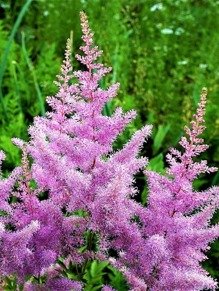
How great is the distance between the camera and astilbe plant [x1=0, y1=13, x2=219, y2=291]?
197 centimetres

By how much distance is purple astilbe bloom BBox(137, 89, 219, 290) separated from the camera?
198 cm

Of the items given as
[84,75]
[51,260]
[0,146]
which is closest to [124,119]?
[84,75]

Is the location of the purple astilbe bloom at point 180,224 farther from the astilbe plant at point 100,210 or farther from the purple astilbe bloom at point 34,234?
the purple astilbe bloom at point 34,234

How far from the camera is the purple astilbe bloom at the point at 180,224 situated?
6.49 feet

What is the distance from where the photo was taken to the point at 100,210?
1.95m

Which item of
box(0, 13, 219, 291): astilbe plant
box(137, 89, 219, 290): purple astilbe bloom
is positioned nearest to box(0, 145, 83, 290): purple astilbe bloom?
box(0, 13, 219, 291): astilbe plant

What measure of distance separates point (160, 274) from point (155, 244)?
0.54ft

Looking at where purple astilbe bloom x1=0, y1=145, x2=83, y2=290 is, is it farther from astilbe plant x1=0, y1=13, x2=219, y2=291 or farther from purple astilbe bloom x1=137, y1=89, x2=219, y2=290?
purple astilbe bloom x1=137, y1=89, x2=219, y2=290

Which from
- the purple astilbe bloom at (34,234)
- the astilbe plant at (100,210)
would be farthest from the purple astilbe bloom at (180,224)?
the purple astilbe bloom at (34,234)

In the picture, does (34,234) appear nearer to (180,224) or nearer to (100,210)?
(100,210)

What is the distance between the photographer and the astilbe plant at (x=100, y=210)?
77.7 inches

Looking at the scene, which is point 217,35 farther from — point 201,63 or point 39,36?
point 39,36

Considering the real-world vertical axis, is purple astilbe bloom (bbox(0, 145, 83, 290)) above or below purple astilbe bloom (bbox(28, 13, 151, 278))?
below

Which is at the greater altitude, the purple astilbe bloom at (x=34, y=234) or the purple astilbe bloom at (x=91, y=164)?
the purple astilbe bloom at (x=91, y=164)
